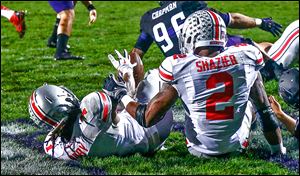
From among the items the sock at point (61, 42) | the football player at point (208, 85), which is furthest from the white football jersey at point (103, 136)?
the sock at point (61, 42)

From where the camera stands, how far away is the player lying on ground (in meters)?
5.53

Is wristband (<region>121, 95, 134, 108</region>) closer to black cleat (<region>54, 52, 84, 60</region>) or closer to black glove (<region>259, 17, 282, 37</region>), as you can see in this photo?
black glove (<region>259, 17, 282, 37</region>)

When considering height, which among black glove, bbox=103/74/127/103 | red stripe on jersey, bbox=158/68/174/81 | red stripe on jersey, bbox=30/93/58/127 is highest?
red stripe on jersey, bbox=158/68/174/81

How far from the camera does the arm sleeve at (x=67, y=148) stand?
566 cm

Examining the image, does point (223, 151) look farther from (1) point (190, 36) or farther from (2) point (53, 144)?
(2) point (53, 144)

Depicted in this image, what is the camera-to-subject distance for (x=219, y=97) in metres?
5.28

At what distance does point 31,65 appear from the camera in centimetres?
1146

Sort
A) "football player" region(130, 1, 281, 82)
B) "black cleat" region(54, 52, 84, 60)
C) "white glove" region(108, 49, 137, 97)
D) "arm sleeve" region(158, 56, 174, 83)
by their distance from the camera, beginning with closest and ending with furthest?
"arm sleeve" region(158, 56, 174, 83) < "white glove" region(108, 49, 137, 97) < "football player" region(130, 1, 281, 82) < "black cleat" region(54, 52, 84, 60)

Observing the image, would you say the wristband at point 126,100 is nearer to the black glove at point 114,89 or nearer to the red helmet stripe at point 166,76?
the black glove at point 114,89

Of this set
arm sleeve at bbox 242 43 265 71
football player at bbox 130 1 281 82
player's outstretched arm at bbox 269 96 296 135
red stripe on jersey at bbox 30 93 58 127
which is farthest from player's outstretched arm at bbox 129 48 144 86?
arm sleeve at bbox 242 43 265 71

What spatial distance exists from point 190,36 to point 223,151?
0.97 meters

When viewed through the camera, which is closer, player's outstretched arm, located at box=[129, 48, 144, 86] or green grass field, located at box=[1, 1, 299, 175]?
green grass field, located at box=[1, 1, 299, 175]

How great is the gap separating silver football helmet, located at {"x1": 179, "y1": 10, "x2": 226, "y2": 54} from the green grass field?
949mm

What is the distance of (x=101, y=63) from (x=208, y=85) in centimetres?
639
